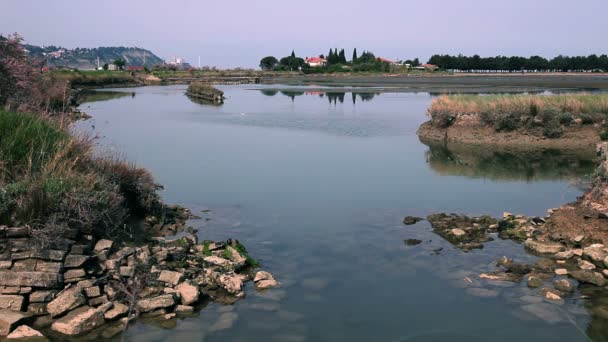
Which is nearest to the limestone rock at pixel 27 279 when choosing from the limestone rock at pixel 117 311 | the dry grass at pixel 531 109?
the limestone rock at pixel 117 311

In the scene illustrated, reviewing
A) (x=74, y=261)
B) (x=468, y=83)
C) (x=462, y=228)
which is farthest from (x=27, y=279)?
(x=468, y=83)

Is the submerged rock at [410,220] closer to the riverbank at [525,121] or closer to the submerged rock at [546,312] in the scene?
the submerged rock at [546,312]

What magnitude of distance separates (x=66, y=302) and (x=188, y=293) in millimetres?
1830

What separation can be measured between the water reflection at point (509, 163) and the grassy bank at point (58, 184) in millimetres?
13363

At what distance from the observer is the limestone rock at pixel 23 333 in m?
8.41

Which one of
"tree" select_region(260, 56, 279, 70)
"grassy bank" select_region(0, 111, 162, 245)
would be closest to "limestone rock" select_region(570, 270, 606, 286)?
"grassy bank" select_region(0, 111, 162, 245)

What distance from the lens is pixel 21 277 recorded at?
9.27 m

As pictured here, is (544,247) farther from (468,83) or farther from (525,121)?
(468,83)

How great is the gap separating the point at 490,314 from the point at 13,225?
308 inches

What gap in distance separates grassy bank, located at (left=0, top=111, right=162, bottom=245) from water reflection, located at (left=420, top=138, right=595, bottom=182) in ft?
43.8

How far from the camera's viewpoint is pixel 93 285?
31.4 ft

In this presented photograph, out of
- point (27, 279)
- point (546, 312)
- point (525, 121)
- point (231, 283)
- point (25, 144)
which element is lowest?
point (546, 312)

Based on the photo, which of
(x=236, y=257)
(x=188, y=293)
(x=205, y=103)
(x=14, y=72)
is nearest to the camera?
(x=188, y=293)

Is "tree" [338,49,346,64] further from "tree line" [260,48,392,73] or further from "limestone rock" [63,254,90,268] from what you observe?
Answer: "limestone rock" [63,254,90,268]
